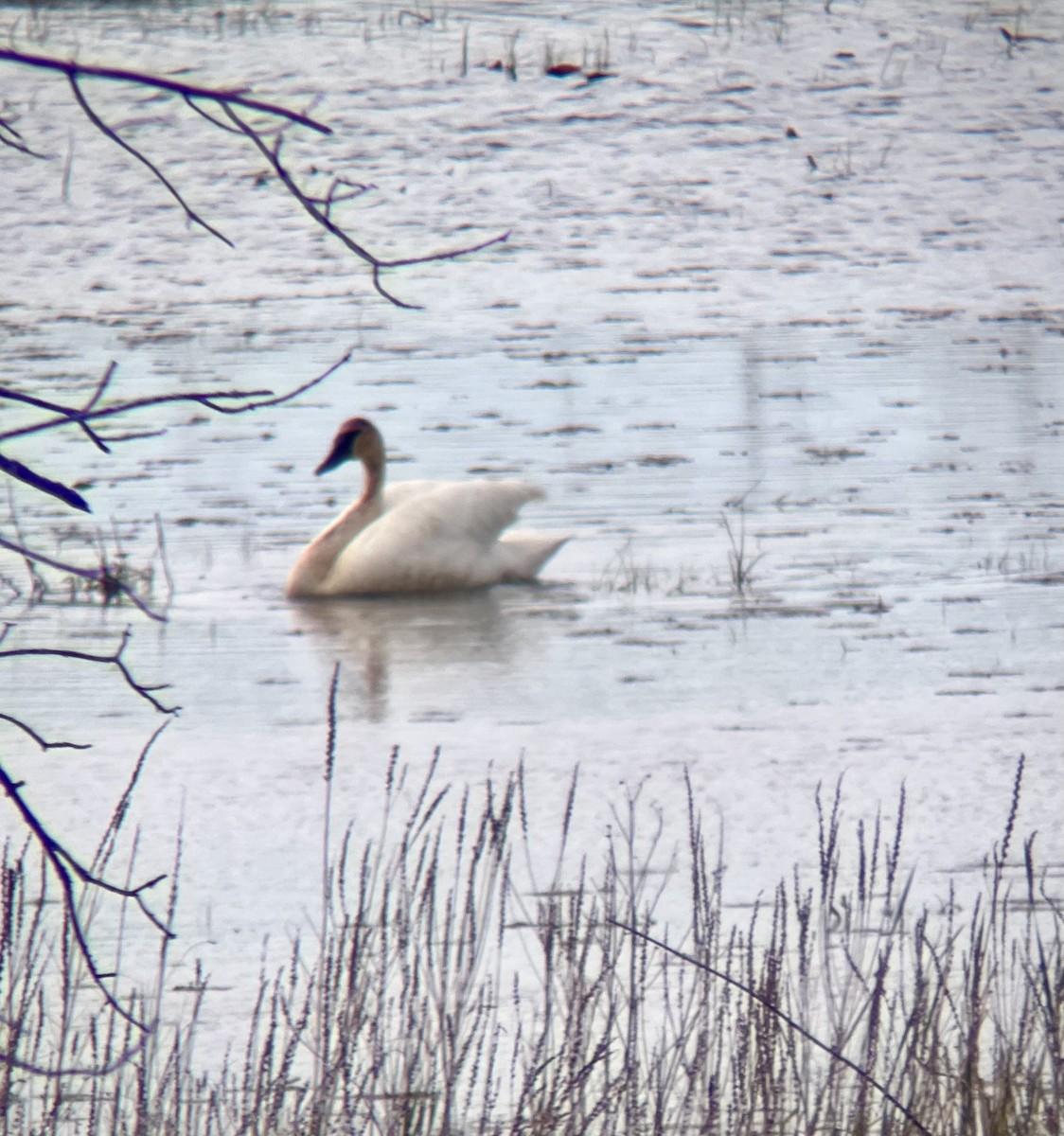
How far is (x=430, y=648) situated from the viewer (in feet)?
29.6

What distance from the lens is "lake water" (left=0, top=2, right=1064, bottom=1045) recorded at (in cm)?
716

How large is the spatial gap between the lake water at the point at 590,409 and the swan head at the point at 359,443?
397 millimetres

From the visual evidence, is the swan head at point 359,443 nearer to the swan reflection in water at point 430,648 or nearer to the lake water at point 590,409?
the lake water at point 590,409

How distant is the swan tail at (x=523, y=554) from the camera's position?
32.9 ft

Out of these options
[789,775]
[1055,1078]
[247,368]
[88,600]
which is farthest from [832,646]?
[247,368]

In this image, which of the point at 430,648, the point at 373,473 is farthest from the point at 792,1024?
the point at 373,473

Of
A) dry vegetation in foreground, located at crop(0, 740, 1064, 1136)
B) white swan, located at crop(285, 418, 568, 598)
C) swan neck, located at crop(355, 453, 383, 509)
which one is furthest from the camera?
swan neck, located at crop(355, 453, 383, 509)

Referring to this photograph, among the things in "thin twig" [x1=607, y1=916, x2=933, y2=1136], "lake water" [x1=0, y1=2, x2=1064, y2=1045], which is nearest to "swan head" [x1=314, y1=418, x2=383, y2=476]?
"lake water" [x1=0, y1=2, x2=1064, y2=1045]

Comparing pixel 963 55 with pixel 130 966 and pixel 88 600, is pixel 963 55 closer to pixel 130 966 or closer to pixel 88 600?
pixel 88 600

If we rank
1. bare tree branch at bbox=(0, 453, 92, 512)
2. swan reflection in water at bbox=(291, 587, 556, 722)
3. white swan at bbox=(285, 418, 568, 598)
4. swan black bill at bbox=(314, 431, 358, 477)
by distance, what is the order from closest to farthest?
bare tree branch at bbox=(0, 453, 92, 512) → swan reflection in water at bbox=(291, 587, 556, 722) → white swan at bbox=(285, 418, 568, 598) → swan black bill at bbox=(314, 431, 358, 477)

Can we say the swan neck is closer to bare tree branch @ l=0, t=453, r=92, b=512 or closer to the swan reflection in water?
the swan reflection in water

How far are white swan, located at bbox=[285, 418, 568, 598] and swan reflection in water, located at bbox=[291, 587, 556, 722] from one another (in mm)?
81

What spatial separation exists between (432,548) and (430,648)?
1054mm

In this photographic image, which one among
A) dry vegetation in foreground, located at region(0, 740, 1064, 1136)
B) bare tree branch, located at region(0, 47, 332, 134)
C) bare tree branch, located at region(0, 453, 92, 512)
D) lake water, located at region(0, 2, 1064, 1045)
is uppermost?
bare tree branch, located at region(0, 47, 332, 134)
